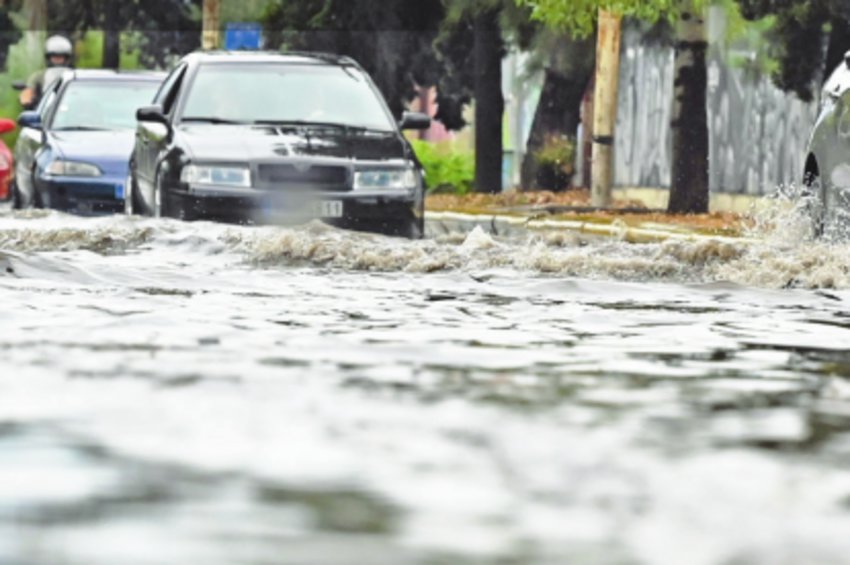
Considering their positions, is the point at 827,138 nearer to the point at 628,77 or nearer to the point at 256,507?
the point at 256,507

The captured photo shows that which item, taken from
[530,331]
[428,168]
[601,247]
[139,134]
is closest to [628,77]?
[428,168]

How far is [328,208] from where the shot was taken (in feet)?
57.5

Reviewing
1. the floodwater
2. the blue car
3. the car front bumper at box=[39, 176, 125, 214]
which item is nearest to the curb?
the car front bumper at box=[39, 176, 125, 214]

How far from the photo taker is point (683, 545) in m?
5.24

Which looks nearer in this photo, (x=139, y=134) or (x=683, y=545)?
(x=683, y=545)

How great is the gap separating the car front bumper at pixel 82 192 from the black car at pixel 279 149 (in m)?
3.33

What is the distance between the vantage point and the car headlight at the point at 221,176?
1748 cm

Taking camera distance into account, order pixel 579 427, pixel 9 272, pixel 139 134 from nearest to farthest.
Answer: pixel 579 427 < pixel 9 272 < pixel 139 134

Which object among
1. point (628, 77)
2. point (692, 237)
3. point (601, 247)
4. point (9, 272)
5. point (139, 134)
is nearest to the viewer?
A: point (9, 272)

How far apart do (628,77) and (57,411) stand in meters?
24.7

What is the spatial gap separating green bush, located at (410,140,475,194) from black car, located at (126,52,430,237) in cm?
1445

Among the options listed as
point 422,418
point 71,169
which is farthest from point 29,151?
point 422,418

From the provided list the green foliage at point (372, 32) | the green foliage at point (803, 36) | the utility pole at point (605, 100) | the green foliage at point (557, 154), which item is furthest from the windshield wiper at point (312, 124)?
the green foliage at point (372, 32)

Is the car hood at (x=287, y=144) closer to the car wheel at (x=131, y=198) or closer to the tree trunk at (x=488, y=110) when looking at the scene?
the car wheel at (x=131, y=198)
